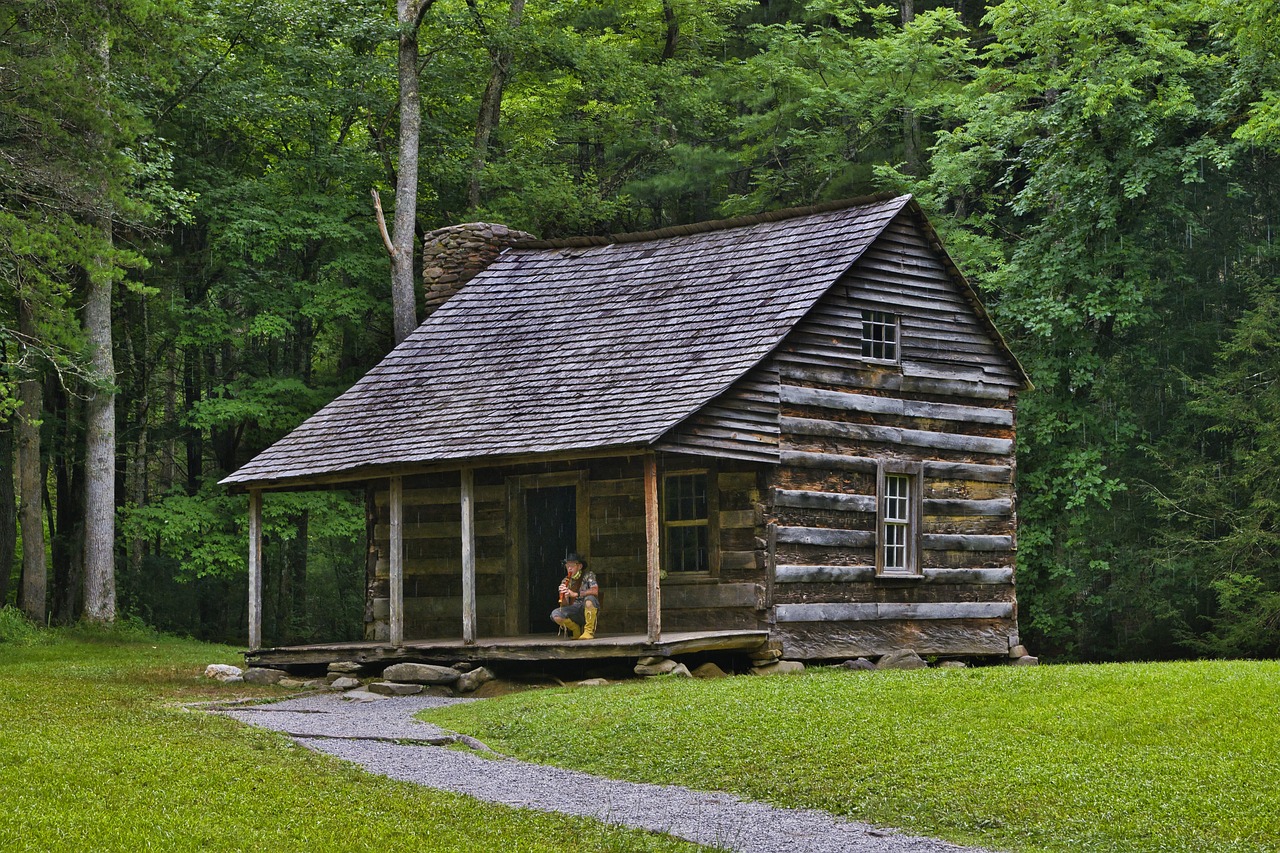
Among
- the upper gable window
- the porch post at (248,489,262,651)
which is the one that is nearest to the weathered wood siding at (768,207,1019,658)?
the upper gable window

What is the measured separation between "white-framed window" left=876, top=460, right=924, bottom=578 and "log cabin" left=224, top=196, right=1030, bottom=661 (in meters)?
0.04

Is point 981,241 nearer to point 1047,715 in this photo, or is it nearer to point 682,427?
point 682,427

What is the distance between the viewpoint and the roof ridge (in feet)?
80.0

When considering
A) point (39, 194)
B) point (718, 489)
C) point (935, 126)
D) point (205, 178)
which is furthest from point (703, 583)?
point (935, 126)

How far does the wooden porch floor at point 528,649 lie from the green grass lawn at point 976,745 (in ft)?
5.43

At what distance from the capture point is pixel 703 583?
2214cm

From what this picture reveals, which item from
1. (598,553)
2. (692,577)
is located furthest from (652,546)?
(598,553)

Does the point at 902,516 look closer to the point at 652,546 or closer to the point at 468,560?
the point at 652,546

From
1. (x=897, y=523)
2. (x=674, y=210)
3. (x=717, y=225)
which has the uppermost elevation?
(x=674, y=210)

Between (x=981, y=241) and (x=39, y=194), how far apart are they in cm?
1966

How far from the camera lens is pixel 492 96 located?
38.2m

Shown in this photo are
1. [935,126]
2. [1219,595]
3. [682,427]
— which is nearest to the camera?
[682,427]

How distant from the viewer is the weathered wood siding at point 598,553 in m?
21.9

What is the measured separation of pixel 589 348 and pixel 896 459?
518 centimetres
